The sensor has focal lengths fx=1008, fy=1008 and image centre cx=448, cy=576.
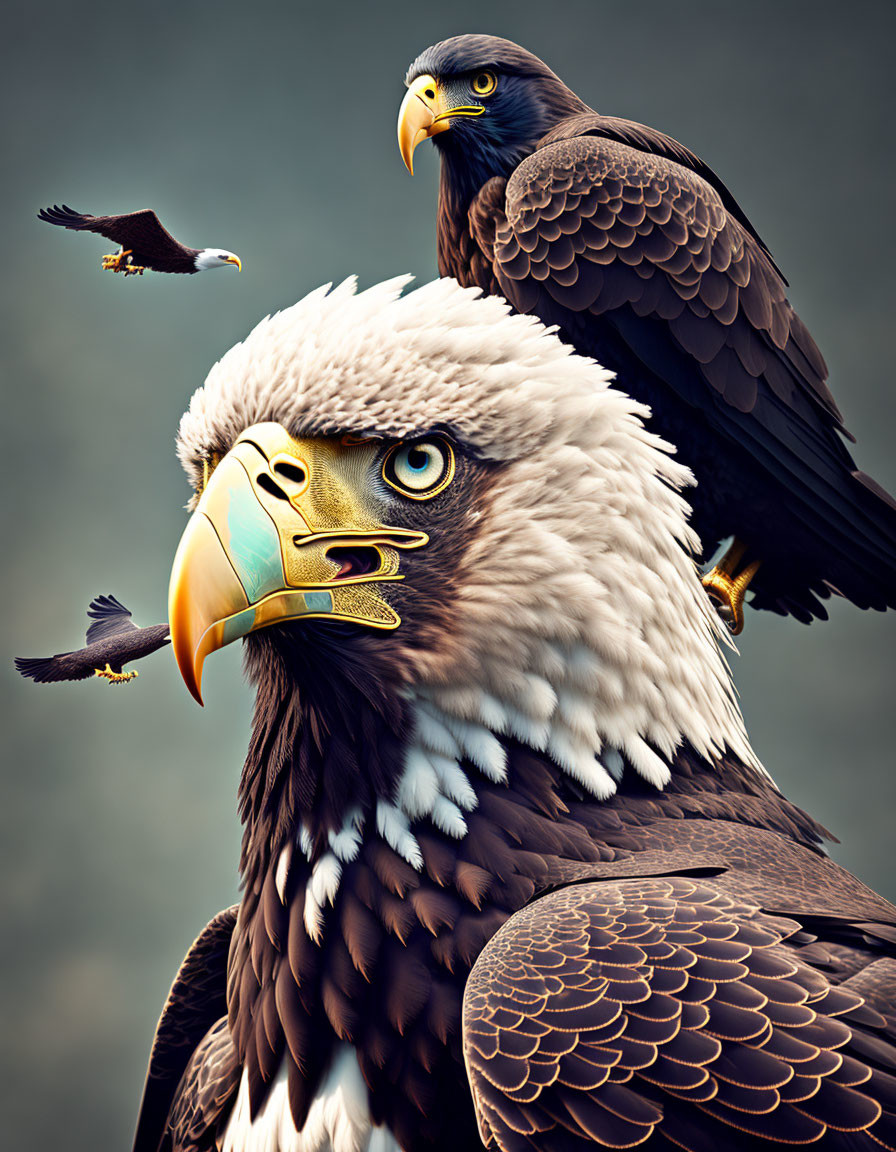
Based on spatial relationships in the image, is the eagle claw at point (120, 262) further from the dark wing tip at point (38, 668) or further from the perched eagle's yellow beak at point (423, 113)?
the perched eagle's yellow beak at point (423, 113)

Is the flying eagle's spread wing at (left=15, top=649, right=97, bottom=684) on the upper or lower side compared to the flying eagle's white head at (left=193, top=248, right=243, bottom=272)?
lower

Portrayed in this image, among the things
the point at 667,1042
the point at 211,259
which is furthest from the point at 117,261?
the point at 667,1042

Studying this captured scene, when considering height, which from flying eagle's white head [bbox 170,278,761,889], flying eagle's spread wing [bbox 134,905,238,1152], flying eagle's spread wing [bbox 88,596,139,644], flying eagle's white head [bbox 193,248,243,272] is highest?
flying eagle's white head [bbox 193,248,243,272]

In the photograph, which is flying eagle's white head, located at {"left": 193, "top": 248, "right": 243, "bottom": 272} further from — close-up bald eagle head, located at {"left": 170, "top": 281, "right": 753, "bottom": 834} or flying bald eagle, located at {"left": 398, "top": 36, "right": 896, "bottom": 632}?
flying bald eagle, located at {"left": 398, "top": 36, "right": 896, "bottom": 632}

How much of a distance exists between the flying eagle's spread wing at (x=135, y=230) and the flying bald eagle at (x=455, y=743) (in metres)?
0.44

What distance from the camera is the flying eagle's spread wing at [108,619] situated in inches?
75.7

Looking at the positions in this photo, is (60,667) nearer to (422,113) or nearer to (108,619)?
(108,619)

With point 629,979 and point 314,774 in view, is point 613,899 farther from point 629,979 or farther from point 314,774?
point 314,774

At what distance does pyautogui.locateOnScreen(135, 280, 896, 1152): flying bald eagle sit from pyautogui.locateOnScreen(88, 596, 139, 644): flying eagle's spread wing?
530 mm

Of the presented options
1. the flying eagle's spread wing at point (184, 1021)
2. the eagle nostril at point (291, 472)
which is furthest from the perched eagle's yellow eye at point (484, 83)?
the flying eagle's spread wing at point (184, 1021)

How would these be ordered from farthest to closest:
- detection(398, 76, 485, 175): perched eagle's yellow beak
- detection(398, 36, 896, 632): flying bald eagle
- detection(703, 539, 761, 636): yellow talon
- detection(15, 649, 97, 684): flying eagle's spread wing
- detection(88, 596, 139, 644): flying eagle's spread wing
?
detection(398, 76, 485, 175): perched eagle's yellow beak → detection(703, 539, 761, 636): yellow talon → detection(398, 36, 896, 632): flying bald eagle → detection(88, 596, 139, 644): flying eagle's spread wing → detection(15, 649, 97, 684): flying eagle's spread wing

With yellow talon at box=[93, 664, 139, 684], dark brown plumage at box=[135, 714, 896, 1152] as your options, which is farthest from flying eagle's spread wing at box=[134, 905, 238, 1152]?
yellow talon at box=[93, 664, 139, 684]

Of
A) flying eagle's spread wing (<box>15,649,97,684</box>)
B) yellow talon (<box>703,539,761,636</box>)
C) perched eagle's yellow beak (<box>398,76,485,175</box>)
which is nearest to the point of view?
flying eagle's spread wing (<box>15,649,97,684</box>)

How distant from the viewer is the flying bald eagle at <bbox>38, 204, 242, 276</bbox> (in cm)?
173
